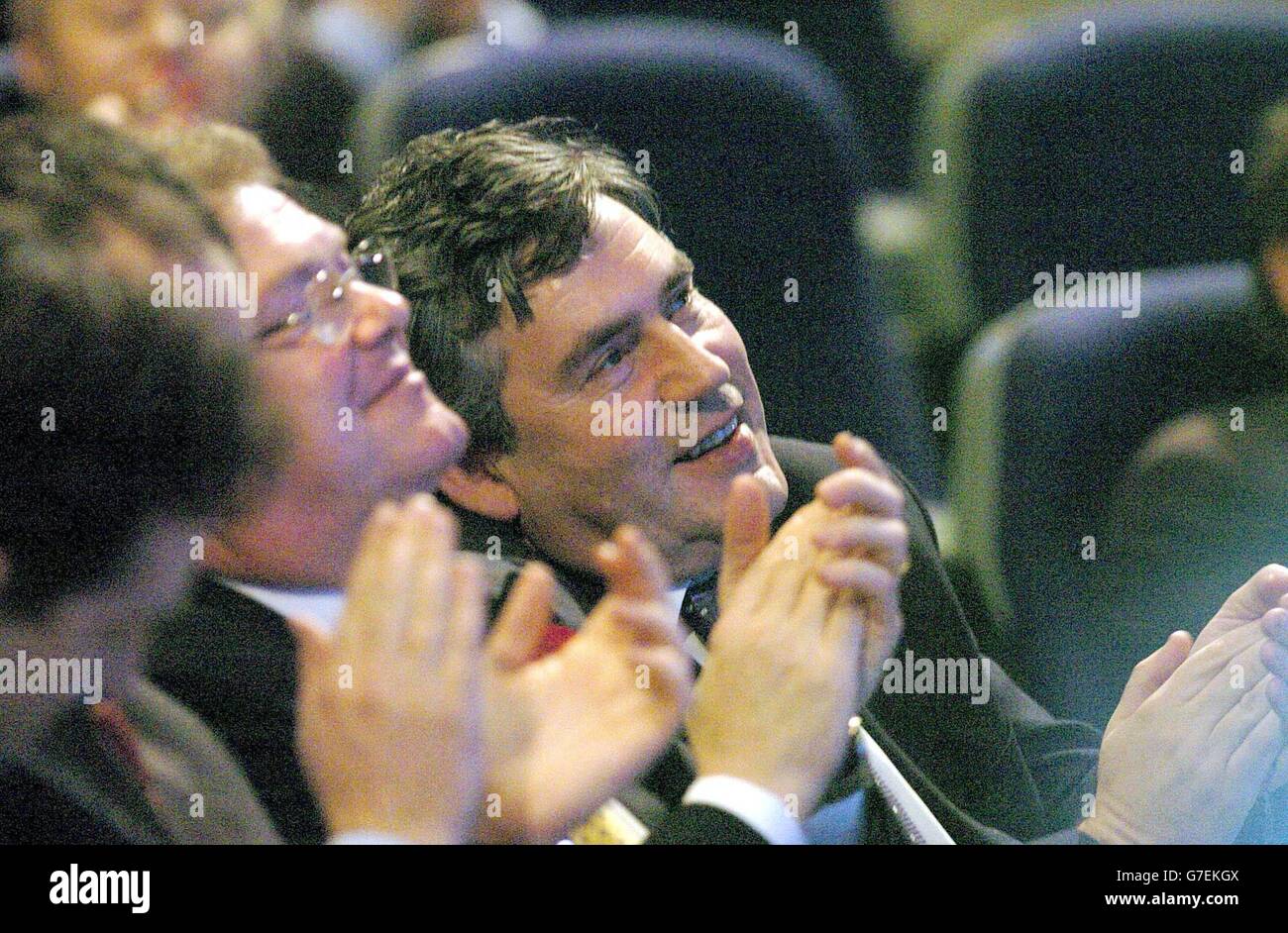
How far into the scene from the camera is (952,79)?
5.90 feet

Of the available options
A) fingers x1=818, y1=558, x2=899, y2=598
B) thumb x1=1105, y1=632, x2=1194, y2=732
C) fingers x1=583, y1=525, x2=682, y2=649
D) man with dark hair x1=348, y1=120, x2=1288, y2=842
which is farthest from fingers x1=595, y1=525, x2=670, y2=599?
thumb x1=1105, y1=632, x2=1194, y2=732

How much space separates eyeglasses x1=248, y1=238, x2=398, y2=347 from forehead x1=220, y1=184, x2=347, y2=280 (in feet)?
0.05

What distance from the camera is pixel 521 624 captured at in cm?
86

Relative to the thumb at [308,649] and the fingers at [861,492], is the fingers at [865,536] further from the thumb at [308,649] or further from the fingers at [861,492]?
the thumb at [308,649]

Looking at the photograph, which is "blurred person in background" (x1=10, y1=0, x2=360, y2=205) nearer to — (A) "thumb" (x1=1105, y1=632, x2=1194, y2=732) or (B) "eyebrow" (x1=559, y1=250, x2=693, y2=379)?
(B) "eyebrow" (x1=559, y1=250, x2=693, y2=379)

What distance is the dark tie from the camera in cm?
116

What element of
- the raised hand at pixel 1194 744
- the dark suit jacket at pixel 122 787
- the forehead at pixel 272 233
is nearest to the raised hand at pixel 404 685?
the dark suit jacket at pixel 122 787

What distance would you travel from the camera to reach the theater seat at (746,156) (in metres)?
1.46

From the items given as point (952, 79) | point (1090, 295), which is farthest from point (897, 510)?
point (952, 79)

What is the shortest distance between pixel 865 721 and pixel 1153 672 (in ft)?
0.65

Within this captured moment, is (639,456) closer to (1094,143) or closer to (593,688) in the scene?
(593,688)

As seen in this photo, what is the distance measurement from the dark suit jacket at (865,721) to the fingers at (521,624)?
0.15 m
